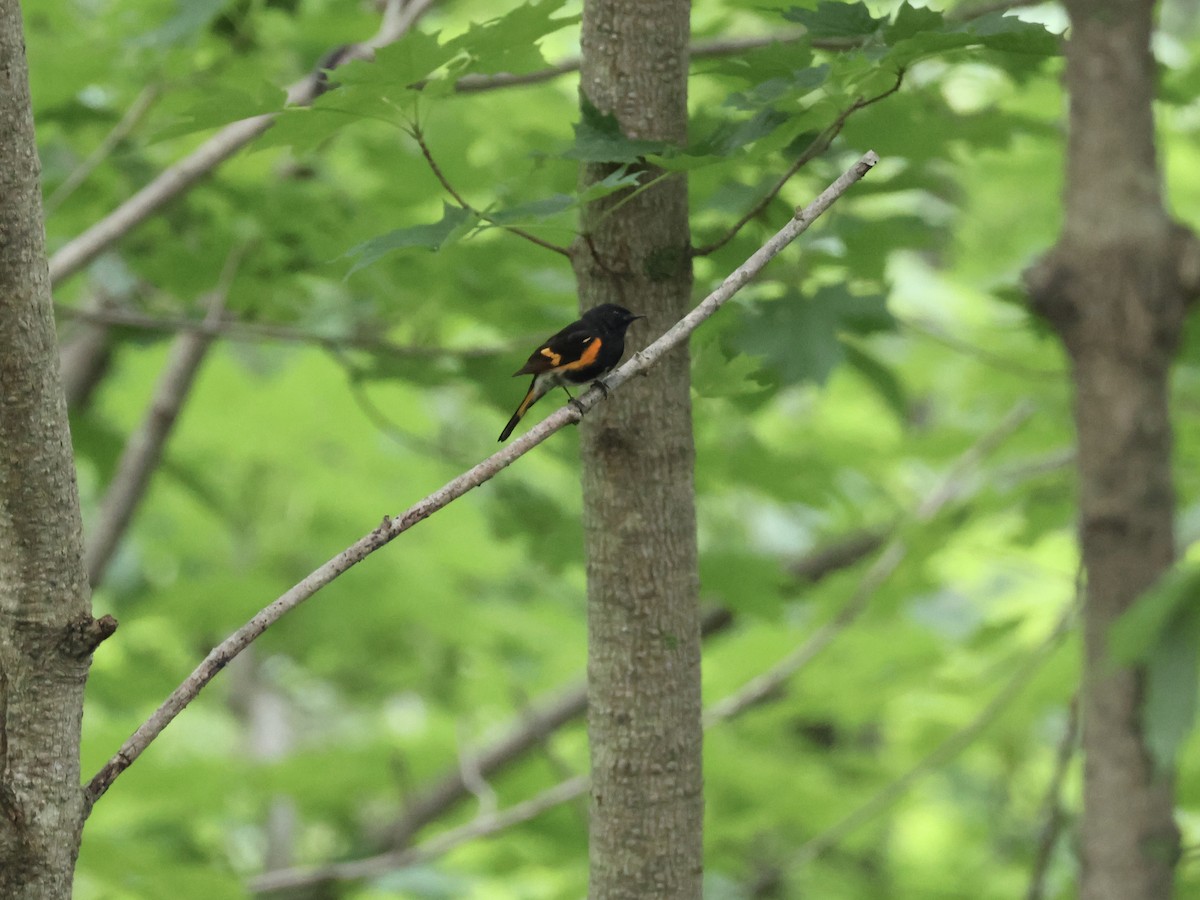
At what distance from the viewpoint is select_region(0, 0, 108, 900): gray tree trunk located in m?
1.46

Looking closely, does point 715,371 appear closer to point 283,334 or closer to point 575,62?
point 575,62

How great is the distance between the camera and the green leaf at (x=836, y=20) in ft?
6.47

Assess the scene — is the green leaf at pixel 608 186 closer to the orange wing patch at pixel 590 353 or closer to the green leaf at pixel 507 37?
the orange wing patch at pixel 590 353

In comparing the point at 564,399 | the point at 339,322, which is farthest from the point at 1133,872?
the point at 339,322

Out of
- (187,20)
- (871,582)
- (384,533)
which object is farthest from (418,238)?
(871,582)

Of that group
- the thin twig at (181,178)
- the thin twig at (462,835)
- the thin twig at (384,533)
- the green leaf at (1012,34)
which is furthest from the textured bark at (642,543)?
the thin twig at (181,178)

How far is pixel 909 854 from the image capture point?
954 centimetres

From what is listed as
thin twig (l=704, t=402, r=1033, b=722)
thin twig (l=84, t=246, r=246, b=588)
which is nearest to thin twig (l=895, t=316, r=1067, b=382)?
thin twig (l=704, t=402, r=1033, b=722)

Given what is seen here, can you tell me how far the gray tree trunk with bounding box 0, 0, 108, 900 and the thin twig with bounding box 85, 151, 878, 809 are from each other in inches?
2.8

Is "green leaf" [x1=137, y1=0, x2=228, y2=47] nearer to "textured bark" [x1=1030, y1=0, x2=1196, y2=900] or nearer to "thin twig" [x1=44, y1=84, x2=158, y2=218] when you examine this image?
"thin twig" [x1=44, y1=84, x2=158, y2=218]

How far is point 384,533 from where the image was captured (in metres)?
Result: 1.55

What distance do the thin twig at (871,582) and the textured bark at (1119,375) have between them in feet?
4.11

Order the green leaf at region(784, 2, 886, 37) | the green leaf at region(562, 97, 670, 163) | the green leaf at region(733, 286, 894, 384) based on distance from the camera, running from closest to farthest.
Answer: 1. the green leaf at region(562, 97, 670, 163)
2. the green leaf at region(784, 2, 886, 37)
3. the green leaf at region(733, 286, 894, 384)

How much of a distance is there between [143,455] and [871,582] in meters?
2.68
